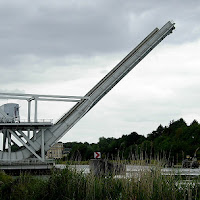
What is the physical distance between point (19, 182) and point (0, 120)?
1379 cm

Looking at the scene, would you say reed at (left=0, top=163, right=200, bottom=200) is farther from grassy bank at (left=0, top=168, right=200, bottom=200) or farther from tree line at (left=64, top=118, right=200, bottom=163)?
tree line at (left=64, top=118, right=200, bottom=163)

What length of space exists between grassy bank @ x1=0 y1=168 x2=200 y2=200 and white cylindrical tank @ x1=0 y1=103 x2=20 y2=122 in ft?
44.6

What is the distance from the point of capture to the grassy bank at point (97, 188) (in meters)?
8.32

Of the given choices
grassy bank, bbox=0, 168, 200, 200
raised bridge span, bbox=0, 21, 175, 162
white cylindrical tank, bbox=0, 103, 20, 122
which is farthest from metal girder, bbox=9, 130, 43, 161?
grassy bank, bbox=0, 168, 200, 200

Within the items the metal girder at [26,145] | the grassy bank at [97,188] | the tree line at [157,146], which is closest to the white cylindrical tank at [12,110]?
the metal girder at [26,145]

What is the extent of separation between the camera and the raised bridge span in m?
24.5

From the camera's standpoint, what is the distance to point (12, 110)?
25.0 meters

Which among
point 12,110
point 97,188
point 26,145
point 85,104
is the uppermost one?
point 85,104

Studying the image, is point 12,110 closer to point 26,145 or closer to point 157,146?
point 26,145

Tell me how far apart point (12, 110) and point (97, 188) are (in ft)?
53.9

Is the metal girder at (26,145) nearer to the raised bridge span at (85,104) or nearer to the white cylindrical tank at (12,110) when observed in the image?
the raised bridge span at (85,104)

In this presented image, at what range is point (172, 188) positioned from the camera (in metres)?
8.29

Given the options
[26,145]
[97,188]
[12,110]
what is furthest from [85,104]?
[97,188]

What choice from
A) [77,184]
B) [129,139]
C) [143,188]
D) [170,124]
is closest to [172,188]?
[143,188]
